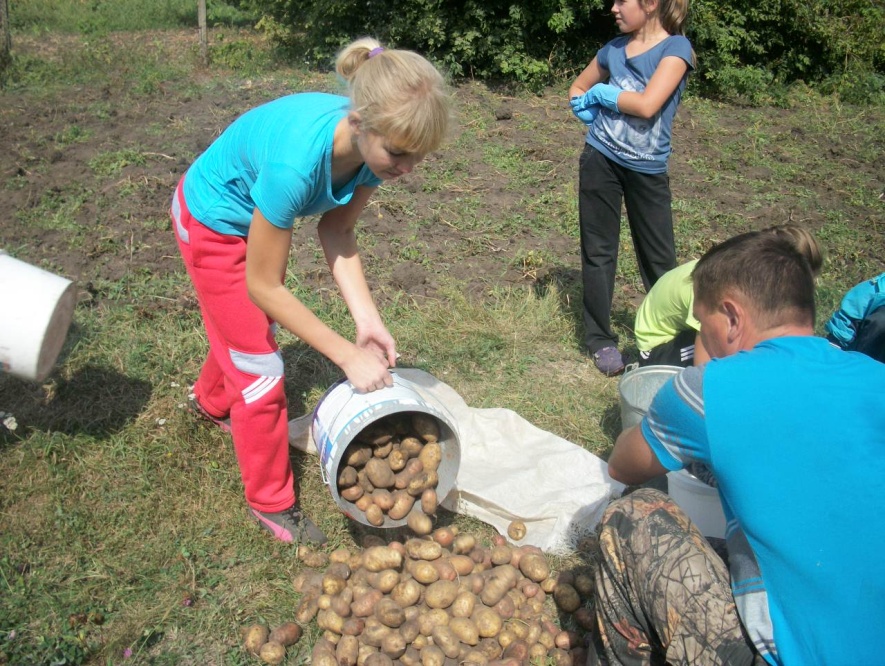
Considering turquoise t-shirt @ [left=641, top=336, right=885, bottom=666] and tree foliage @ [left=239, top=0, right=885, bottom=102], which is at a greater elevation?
turquoise t-shirt @ [left=641, top=336, right=885, bottom=666]

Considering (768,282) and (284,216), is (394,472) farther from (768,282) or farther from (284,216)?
(768,282)

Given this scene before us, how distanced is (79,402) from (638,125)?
3026 millimetres

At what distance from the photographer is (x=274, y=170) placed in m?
2.28

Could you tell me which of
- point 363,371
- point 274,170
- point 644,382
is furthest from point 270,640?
point 644,382

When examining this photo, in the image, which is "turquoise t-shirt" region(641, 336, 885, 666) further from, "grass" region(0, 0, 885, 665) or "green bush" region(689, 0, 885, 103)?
"green bush" region(689, 0, 885, 103)

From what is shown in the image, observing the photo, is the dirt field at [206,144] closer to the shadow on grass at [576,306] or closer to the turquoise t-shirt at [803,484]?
the shadow on grass at [576,306]

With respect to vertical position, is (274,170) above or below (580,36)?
above

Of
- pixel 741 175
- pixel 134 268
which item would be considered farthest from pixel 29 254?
pixel 741 175

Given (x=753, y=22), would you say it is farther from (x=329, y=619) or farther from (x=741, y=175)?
(x=329, y=619)

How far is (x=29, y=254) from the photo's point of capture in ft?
15.3

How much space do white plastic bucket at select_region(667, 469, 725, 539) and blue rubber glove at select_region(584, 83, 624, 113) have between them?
1963 millimetres

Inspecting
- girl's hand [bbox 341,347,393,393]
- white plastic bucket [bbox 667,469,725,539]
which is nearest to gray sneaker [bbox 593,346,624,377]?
white plastic bucket [bbox 667,469,725,539]

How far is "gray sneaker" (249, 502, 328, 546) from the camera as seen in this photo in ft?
9.73

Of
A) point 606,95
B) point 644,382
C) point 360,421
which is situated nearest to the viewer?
point 360,421
